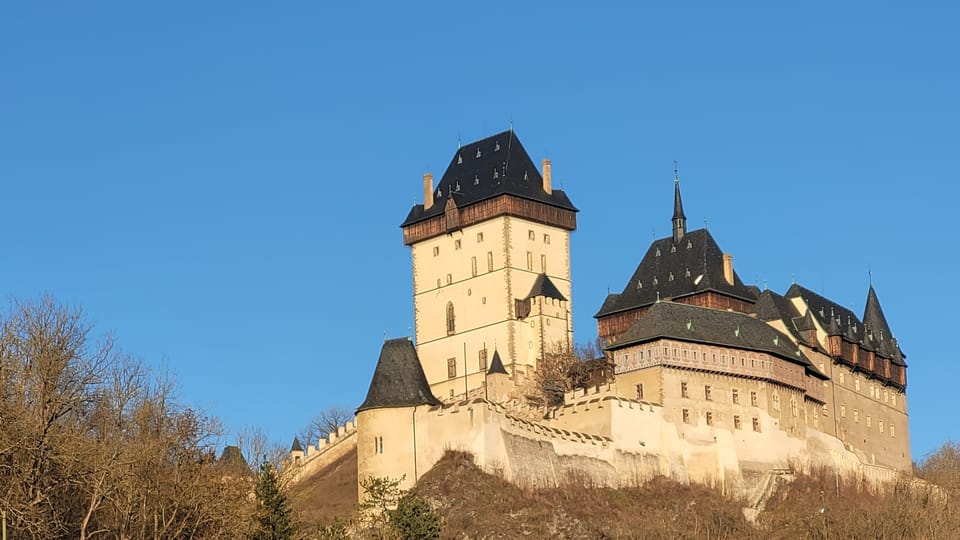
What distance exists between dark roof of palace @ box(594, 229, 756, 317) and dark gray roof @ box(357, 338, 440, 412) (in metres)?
14.3

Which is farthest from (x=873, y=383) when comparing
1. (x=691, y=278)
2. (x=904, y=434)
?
(x=691, y=278)

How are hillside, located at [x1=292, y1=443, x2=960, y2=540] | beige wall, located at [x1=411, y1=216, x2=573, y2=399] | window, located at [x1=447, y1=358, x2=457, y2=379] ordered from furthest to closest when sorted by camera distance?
window, located at [x1=447, y1=358, x2=457, y2=379] < beige wall, located at [x1=411, y1=216, x2=573, y2=399] < hillside, located at [x1=292, y1=443, x2=960, y2=540]

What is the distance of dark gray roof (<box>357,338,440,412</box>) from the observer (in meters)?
76.4

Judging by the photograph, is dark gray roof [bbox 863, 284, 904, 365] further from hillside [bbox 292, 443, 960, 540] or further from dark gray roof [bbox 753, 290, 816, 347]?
hillside [bbox 292, 443, 960, 540]

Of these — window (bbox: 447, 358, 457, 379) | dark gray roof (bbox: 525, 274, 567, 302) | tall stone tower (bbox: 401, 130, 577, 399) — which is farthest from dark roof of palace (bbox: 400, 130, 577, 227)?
window (bbox: 447, 358, 457, 379)

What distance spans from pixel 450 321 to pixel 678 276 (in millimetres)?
10994

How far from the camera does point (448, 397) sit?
86875 mm

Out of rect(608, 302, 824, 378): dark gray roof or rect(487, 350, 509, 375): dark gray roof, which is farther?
rect(487, 350, 509, 375): dark gray roof

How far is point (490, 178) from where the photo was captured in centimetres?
9088

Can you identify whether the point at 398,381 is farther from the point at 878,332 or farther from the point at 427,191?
the point at 878,332

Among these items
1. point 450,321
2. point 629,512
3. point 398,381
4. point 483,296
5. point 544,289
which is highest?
point 544,289

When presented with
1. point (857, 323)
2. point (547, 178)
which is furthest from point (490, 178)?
point (857, 323)

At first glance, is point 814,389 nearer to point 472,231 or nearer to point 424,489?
point 472,231

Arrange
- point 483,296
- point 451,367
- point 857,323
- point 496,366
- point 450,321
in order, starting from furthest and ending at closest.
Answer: point 857,323 → point 450,321 → point 483,296 → point 451,367 → point 496,366
